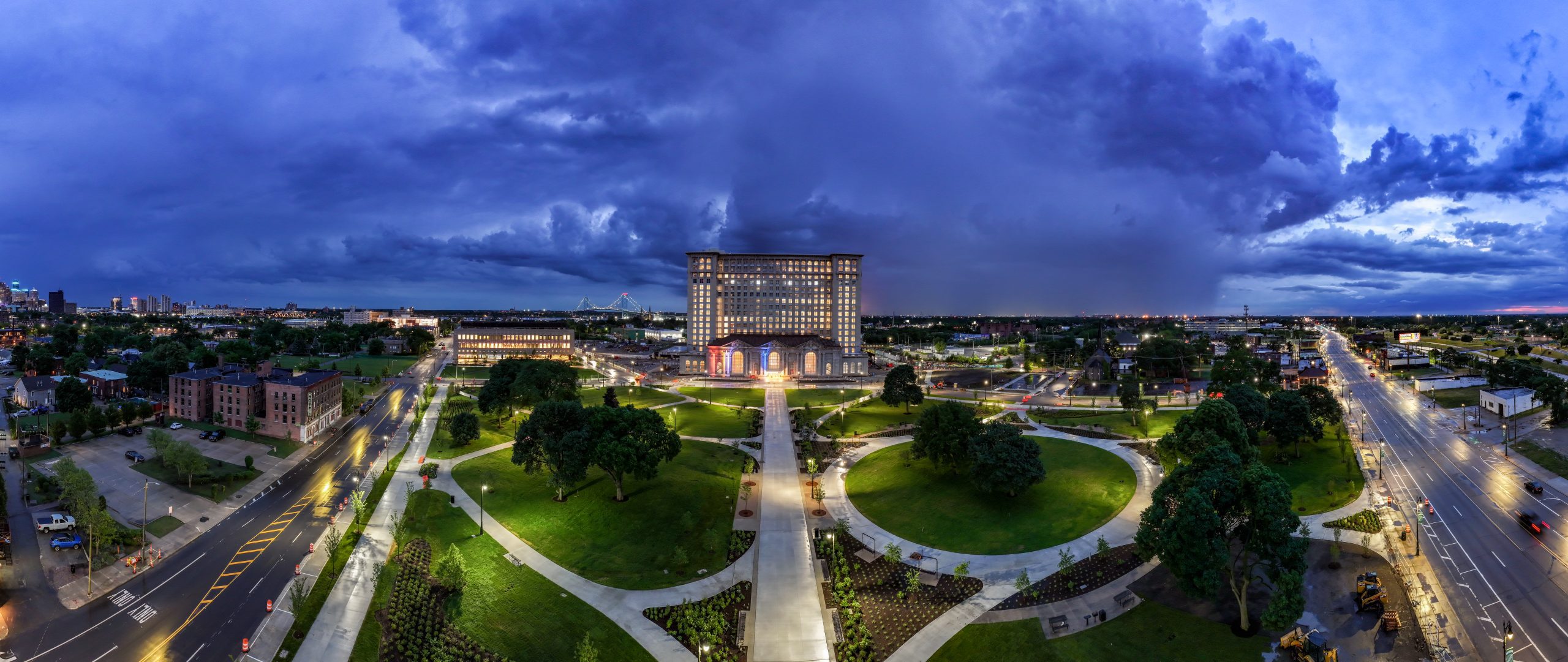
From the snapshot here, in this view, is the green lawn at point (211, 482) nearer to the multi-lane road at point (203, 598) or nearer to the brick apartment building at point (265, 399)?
the multi-lane road at point (203, 598)

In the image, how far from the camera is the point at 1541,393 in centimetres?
7388

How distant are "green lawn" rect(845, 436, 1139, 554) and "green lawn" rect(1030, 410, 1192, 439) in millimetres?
14203

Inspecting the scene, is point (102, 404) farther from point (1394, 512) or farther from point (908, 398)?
point (1394, 512)

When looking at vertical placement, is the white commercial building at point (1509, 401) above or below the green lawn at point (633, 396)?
above

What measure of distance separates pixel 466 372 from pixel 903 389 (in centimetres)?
10676

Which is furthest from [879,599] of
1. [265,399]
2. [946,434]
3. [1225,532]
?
[265,399]

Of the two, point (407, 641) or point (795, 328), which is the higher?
point (795, 328)

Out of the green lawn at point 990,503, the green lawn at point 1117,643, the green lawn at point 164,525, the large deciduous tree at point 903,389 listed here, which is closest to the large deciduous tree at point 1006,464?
the green lawn at point 990,503

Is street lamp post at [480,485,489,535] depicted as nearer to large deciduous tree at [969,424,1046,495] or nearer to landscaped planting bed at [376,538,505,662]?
landscaped planting bed at [376,538,505,662]

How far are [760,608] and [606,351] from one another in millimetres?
168134

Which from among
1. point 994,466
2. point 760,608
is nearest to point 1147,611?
point 994,466

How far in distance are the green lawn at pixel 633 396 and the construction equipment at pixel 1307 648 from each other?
261 feet

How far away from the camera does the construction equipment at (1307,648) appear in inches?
1136

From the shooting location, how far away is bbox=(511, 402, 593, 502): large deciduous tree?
166 feet
